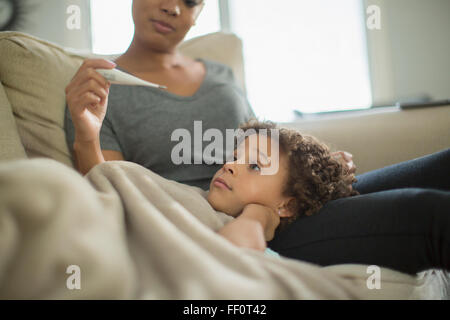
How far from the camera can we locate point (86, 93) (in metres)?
0.69

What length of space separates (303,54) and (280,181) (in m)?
2.14

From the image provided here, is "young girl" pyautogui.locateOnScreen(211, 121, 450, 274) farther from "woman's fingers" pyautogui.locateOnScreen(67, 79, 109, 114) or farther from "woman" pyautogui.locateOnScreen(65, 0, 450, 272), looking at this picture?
"woman's fingers" pyautogui.locateOnScreen(67, 79, 109, 114)

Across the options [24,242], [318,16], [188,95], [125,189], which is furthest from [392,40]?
[24,242]

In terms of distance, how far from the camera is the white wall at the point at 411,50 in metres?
2.40

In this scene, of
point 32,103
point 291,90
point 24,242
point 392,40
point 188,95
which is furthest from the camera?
point 291,90

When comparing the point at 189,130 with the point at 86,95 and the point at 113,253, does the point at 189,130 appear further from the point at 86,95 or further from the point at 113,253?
the point at 113,253

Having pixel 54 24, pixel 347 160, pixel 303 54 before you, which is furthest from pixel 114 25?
pixel 347 160

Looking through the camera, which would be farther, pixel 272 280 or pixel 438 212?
pixel 438 212

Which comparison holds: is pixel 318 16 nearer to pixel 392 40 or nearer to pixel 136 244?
pixel 392 40

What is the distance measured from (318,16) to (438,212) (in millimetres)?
2433

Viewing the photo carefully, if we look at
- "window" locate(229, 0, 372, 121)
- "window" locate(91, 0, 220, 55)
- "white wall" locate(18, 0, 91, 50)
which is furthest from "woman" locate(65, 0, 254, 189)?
"white wall" locate(18, 0, 91, 50)

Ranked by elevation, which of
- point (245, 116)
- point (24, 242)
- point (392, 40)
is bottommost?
point (24, 242)

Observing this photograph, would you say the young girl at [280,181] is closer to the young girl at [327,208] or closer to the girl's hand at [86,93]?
the young girl at [327,208]

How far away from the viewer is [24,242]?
31 centimetres
